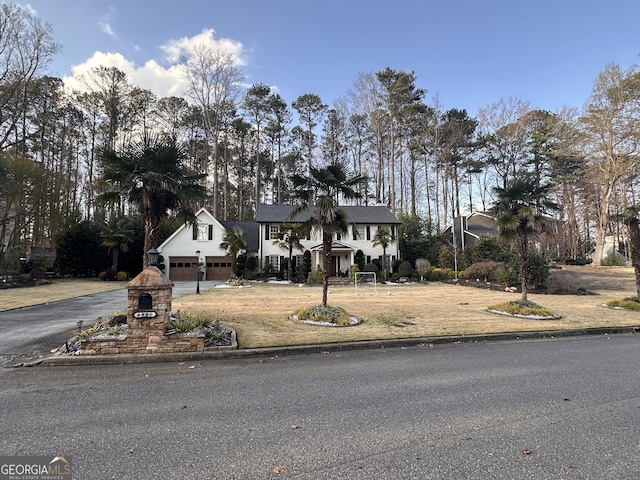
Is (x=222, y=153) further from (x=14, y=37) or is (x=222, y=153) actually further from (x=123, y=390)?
(x=123, y=390)

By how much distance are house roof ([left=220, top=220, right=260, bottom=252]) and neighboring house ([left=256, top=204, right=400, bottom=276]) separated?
1087 mm

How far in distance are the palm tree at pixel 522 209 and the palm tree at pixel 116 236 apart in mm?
26461

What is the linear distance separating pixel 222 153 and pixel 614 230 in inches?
1968

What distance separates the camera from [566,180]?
1218 inches

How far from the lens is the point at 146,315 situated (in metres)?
6.26

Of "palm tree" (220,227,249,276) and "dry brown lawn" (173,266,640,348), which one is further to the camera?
"palm tree" (220,227,249,276)

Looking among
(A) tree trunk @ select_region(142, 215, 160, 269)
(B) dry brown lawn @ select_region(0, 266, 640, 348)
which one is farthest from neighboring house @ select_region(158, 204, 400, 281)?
(A) tree trunk @ select_region(142, 215, 160, 269)

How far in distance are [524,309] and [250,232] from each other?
24.3m

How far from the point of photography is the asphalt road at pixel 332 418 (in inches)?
106

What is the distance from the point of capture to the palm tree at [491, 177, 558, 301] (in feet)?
37.4

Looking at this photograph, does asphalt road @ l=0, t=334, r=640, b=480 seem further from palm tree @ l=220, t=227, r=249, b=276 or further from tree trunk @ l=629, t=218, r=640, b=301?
palm tree @ l=220, t=227, r=249, b=276

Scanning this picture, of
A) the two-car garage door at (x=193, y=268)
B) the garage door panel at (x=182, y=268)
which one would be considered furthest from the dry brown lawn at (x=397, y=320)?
the garage door panel at (x=182, y=268)

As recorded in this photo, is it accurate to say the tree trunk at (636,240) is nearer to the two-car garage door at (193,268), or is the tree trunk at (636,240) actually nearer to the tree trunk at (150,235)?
the tree trunk at (150,235)

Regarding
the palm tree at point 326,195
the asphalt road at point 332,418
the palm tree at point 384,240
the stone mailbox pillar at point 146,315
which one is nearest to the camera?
the asphalt road at point 332,418
